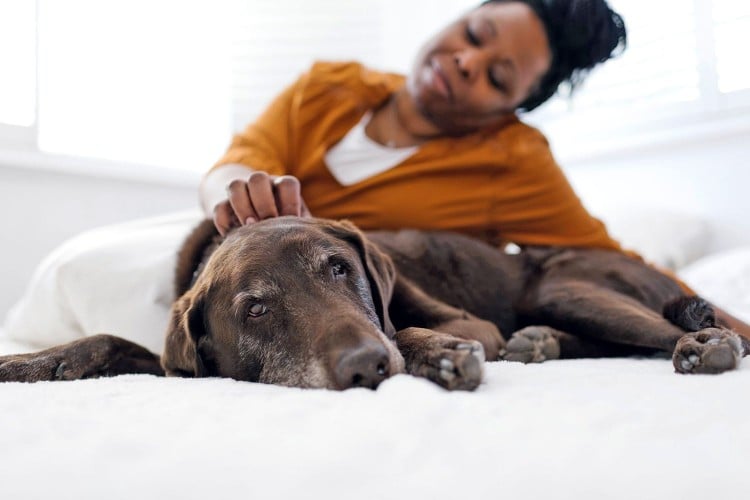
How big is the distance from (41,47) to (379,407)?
4349 millimetres

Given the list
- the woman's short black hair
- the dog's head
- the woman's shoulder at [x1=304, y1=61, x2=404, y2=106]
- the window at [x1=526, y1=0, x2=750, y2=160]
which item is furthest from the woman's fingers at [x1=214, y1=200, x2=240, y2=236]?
the window at [x1=526, y1=0, x2=750, y2=160]

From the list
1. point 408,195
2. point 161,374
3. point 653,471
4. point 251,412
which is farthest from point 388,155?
point 653,471

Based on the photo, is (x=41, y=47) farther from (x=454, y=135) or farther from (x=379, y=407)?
(x=379, y=407)

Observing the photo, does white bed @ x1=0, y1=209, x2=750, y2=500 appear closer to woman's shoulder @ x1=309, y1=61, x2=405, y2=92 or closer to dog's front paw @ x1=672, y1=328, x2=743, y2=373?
dog's front paw @ x1=672, y1=328, x2=743, y2=373

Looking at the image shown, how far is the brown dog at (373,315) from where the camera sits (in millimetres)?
1438

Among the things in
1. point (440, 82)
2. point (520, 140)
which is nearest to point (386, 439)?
point (440, 82)

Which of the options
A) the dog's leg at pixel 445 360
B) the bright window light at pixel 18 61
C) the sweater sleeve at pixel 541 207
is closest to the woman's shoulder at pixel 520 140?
the sweater sleeve at pixel 541 207

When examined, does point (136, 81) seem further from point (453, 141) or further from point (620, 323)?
point (620, 323)

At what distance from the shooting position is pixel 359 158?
304 centimetres

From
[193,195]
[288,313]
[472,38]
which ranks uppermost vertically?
[472,38]

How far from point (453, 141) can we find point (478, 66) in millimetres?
346

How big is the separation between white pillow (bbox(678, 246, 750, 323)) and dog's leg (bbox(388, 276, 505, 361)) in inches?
65.4

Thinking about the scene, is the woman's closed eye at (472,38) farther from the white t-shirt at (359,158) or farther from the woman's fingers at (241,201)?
the woman's fingers at (241,201)

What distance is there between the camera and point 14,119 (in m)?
4.27
